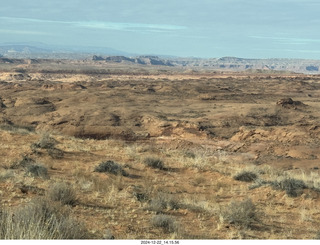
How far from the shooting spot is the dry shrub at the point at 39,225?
4.43 m

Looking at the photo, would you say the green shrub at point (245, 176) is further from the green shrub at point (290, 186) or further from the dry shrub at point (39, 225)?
the dry shrub at point (39, 225)

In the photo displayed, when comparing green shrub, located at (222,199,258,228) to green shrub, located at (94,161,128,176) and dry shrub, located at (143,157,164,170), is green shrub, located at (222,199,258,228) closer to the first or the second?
green shrub, located at (94,161,128,176)

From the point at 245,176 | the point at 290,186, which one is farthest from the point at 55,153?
the point at 290,186

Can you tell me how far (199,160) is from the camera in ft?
51.1

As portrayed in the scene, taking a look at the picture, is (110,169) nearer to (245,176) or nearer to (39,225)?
(245,176)

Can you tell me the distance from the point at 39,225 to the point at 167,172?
8.53 meters

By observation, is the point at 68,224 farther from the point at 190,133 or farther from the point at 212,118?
the point at 212,118

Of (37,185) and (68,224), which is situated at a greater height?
(68,224)

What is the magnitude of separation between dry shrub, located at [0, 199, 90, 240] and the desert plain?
0.03 meters

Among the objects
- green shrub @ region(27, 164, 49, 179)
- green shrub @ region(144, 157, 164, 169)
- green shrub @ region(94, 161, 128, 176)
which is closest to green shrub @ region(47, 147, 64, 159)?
green shrub @ region(94, 161, 128, 176)

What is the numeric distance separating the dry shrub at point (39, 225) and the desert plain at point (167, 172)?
3 cm

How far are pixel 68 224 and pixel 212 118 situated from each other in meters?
26.5

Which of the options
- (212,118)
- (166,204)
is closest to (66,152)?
(166,204)

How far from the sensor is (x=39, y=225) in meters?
5.20
